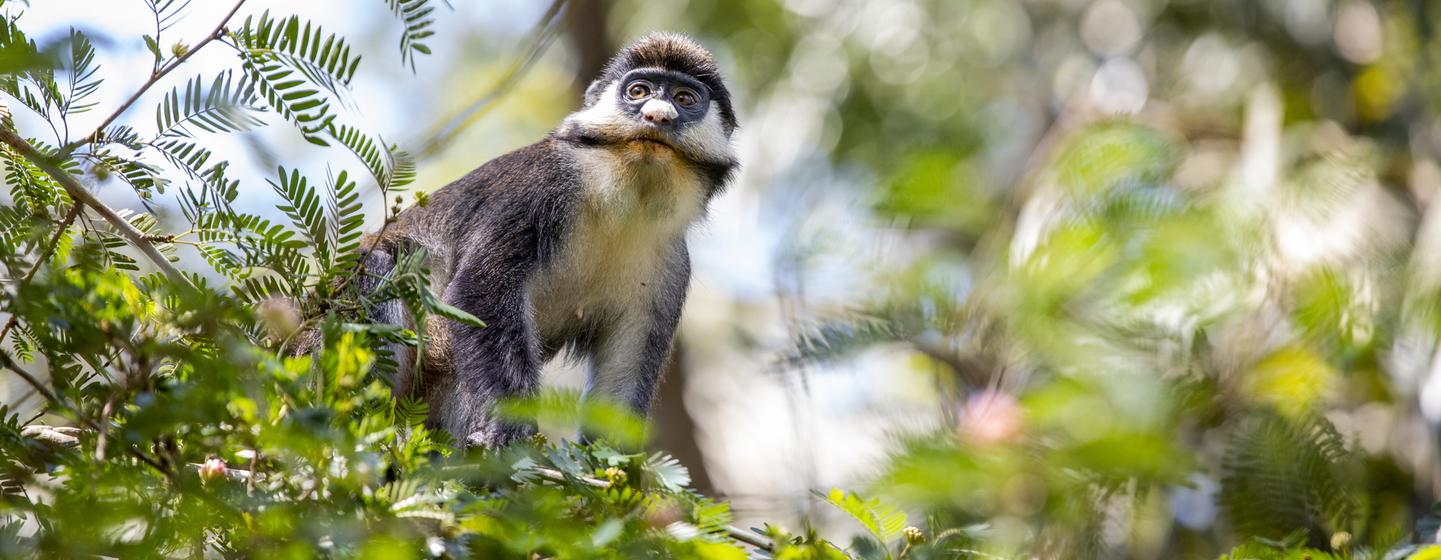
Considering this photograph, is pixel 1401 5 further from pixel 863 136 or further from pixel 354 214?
pixel 354 214

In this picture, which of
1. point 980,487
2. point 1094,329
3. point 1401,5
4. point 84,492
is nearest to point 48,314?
point 84,492

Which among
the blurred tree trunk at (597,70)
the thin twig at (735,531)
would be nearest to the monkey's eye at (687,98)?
the thin twig at (735,531)

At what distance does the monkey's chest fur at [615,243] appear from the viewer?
558 cm

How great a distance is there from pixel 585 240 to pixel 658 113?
717 mm

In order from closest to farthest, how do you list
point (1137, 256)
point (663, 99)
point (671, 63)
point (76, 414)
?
point (76, 414), point (1137, 256), point (663, 99), point (671, 63)

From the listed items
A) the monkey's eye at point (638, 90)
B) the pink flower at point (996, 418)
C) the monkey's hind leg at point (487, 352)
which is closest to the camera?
the pink flower at point (996, 418)

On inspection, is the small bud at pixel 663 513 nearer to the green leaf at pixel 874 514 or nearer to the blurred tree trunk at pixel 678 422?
the green leaf at pixel 874 514

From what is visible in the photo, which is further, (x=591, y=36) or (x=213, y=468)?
(x=591, y=36)

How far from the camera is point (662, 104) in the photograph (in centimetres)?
557

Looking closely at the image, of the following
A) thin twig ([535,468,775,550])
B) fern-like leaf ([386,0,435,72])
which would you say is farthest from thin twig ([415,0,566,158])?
thin twig ([535,468,775,550])

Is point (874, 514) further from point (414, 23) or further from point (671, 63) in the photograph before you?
point (671, 63)

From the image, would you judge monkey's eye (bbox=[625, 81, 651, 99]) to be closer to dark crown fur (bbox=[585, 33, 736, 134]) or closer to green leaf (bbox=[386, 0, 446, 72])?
dark crown fur (bbox=[585, 33, 736, 134])

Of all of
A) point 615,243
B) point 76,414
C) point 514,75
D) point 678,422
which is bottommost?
point 678,422

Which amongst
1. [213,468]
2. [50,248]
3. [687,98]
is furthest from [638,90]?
[213,468]
